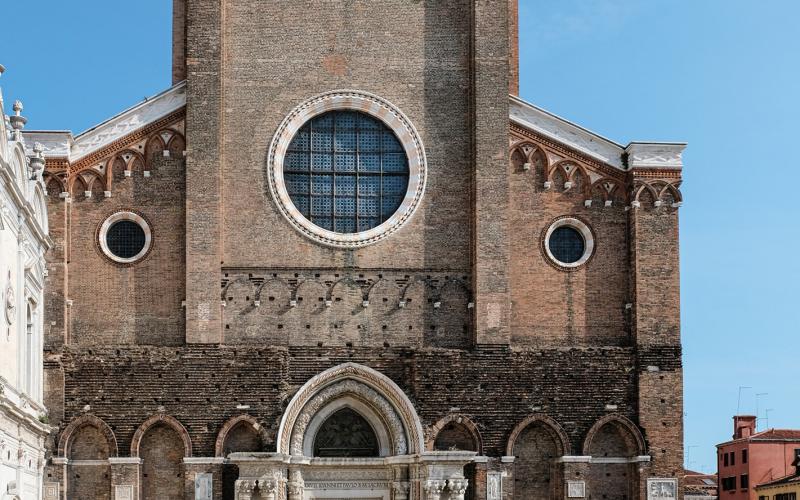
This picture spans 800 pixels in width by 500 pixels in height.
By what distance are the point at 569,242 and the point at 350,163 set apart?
4825 millimetres

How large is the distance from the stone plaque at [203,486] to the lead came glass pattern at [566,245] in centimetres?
828

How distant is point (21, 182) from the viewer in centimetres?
2356

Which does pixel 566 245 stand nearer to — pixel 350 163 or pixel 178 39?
pixel 350 163

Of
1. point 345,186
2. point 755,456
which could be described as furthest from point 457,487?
point 755,456

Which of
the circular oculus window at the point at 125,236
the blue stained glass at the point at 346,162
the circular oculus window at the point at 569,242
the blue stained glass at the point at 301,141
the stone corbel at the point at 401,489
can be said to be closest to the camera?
the stone corbel at the point at 401,489

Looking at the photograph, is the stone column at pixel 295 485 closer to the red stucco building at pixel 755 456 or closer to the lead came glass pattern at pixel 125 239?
the lead came glass pattern at pixel 125 239

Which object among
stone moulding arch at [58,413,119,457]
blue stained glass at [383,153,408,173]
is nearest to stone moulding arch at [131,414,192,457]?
stone moulding arch at [58,413,119,457]

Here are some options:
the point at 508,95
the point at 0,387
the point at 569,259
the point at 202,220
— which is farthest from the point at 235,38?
the point at 0,387

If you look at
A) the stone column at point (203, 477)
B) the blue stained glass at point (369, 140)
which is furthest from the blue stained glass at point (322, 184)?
the stone column at point (203, 477)

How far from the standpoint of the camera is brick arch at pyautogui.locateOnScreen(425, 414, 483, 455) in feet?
87.8

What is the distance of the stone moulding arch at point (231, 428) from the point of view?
26484 mm

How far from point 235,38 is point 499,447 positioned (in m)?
9.96

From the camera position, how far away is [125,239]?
27.5 metres

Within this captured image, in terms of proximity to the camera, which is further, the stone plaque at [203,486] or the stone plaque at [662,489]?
the stone plaque at [662,489]
